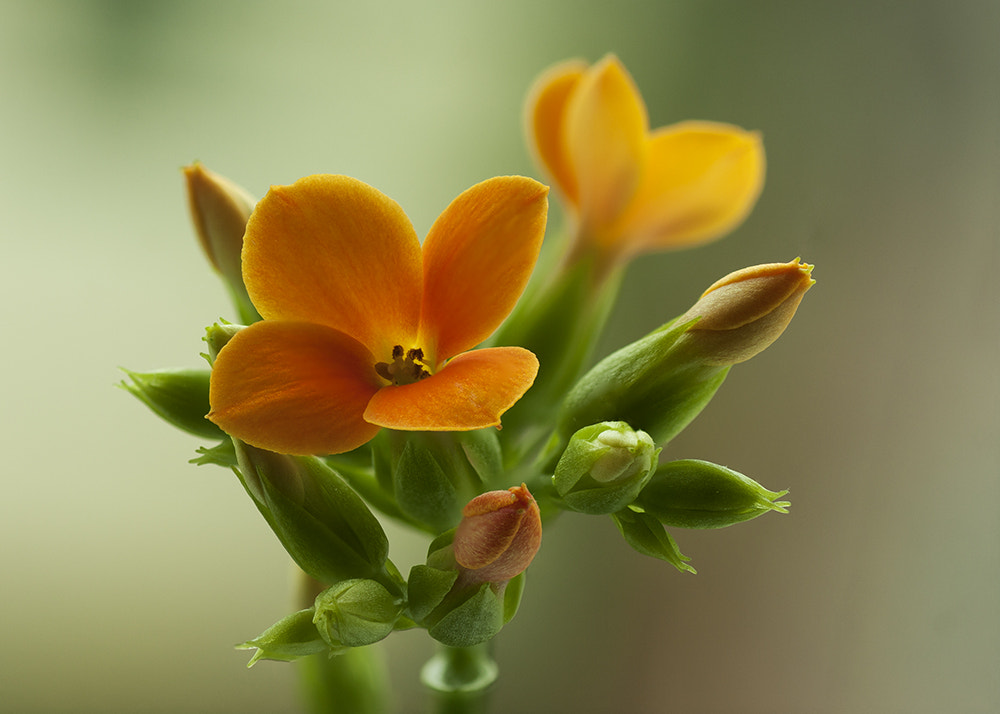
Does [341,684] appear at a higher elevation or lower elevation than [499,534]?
lower

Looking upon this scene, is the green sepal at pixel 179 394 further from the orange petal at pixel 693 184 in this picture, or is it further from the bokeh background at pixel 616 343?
the bokeh background at pixel 616 343

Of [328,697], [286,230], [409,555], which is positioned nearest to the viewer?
[286,230]

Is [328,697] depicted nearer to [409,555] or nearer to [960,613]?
[409,555]

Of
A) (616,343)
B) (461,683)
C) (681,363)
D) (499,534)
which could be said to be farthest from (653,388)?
(616,343)

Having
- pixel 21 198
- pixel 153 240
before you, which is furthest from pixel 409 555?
pixel 21 198

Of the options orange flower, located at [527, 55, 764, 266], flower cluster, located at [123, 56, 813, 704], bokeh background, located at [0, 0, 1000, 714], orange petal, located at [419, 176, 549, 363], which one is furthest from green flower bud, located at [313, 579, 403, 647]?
bokeh background, located at [0, 0, 1000, 714]

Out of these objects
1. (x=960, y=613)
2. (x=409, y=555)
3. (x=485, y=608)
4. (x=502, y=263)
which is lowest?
(x=960, y=613)

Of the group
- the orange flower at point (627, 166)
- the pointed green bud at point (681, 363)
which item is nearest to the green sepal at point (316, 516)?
the pointed green bud at point (681, 363)

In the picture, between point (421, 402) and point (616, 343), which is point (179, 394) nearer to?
point (421, 402)
